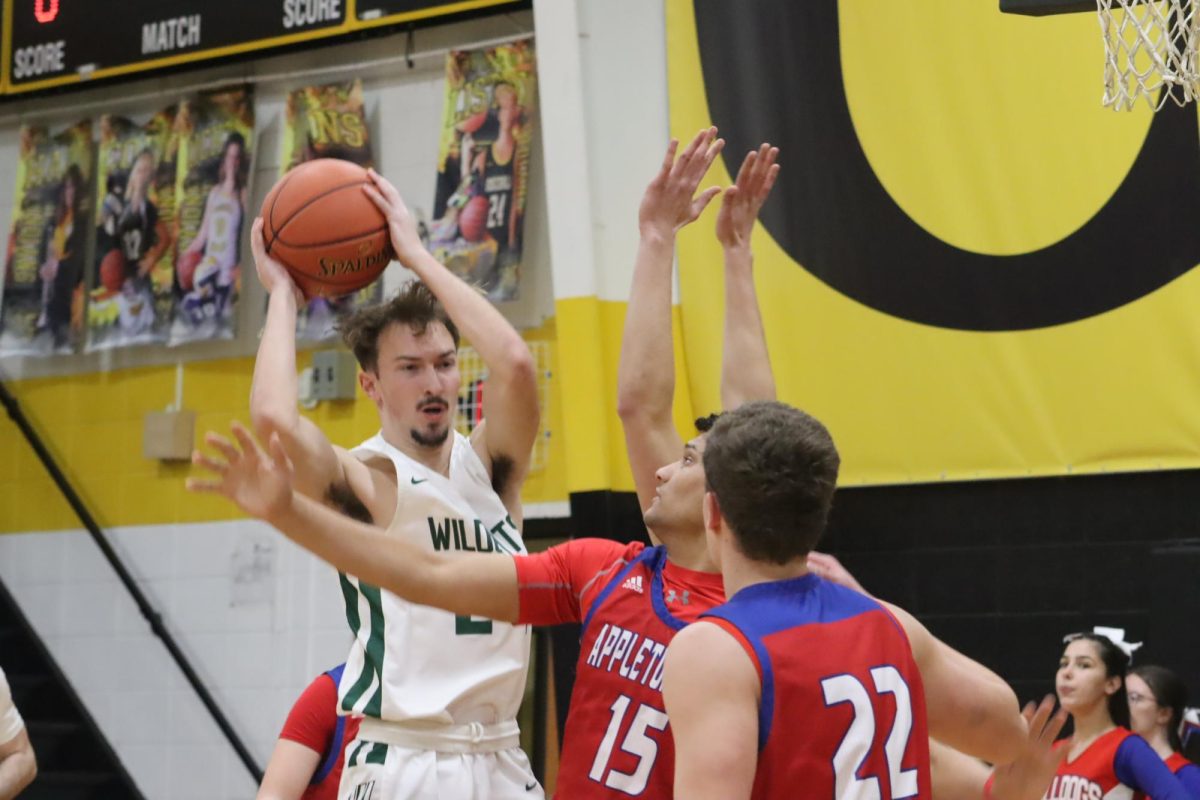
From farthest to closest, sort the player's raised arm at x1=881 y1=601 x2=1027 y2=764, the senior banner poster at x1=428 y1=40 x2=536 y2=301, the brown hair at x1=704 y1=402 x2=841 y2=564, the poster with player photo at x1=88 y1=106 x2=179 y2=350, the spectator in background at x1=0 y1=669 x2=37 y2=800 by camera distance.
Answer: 1. the poster with player photo at x1=88 y1=106 x2=179 y2=350
2. the senior banner poster at x1=428 y1=40 x2=536 y2=301
3. the spectator in background at x1=0 y1=669 x2=37 y2=800
4. the player's raised arm at x1=881 y1=601 x2=1027 y2=764
5. the brown hair at x1=704 y1=402 x2=841 y2=564

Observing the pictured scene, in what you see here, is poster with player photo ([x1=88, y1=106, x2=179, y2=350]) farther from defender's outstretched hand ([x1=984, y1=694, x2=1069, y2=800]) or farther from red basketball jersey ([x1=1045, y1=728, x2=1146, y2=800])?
defender's outstretched hand ([x1=984, y1=694, x2=1069, y2=800])

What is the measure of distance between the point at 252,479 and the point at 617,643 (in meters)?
0.70

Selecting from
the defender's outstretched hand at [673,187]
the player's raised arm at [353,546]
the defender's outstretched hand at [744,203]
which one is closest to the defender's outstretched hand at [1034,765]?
the player's raised arm at [353,546]

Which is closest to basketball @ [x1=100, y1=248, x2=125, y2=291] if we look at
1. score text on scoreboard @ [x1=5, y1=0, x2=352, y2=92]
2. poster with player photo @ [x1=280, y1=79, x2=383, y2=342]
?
score text on scoreboard @ [x1=5, y1=0, x2=352, y2=92]

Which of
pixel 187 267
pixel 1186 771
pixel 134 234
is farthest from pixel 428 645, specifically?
pixel 134 234

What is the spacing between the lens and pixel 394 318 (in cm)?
388

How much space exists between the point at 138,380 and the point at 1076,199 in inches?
213

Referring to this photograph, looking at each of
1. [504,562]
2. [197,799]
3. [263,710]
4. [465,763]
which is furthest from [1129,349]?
[197,799]

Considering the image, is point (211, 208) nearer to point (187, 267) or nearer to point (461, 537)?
point (187, 267)

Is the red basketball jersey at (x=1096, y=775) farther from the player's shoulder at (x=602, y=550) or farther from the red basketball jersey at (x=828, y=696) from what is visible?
the red basketball jersey at (x=828, y=696)

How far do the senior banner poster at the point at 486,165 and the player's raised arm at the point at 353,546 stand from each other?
493 cm

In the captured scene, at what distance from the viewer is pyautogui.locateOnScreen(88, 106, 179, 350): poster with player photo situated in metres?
8.59

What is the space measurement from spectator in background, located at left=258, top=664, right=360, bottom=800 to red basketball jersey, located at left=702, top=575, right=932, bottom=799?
113 inches

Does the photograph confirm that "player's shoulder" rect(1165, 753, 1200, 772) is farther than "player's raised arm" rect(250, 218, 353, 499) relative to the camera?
Yes
